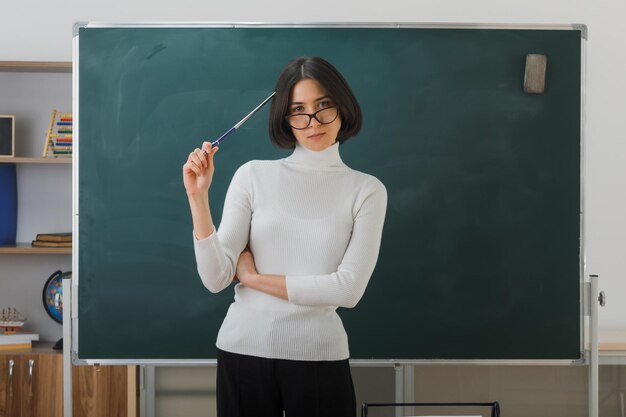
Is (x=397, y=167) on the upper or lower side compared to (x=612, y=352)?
upper

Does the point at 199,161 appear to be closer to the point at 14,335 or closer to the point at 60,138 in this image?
the point at 60,138

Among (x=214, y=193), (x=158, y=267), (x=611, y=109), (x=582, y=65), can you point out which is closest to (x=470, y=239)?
(x=582, y=65)

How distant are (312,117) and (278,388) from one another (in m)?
0.76

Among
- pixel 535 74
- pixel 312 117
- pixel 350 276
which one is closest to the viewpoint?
pixel 350 276

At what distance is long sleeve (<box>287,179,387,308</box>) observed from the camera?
2.07 m

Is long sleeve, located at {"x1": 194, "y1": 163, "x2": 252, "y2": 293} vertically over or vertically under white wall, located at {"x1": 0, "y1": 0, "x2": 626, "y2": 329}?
under

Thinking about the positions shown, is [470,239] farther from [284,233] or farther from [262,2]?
[262,2]

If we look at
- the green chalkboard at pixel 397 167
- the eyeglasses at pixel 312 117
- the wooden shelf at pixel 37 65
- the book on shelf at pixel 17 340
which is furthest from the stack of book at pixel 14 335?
the eyeglasses at pixel 312 117

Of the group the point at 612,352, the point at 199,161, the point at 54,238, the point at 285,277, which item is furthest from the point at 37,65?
the point at 612,352

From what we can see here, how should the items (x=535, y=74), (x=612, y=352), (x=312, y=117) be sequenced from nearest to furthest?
(x=312, y=117), (x=535, y=74), (x=612, y=352)

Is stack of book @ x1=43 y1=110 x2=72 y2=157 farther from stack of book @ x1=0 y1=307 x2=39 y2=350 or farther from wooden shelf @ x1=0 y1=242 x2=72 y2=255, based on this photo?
stack of book @ x1=0 y1=307 x2=39 y2=350

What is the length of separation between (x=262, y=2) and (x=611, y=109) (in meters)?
1.69

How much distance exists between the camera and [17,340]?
138 inches

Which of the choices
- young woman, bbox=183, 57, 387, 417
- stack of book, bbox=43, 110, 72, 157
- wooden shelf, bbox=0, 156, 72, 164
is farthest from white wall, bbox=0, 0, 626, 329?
young woman, bbox=183, 57, 387, 417
